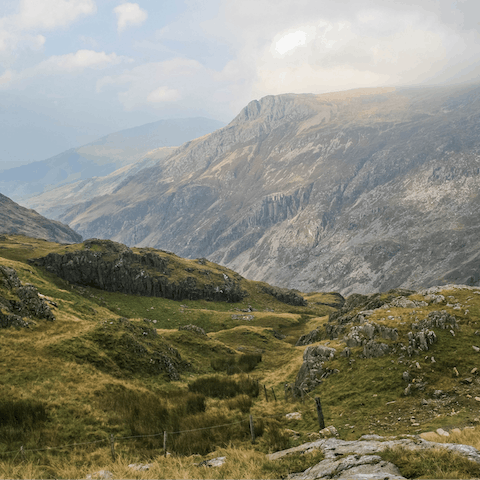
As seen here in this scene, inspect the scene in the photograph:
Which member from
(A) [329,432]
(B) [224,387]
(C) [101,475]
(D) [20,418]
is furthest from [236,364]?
(C) [101,475]

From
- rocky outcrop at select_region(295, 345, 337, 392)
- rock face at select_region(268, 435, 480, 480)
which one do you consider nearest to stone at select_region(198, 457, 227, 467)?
rock face at select_region(268, 435, 480, 480)

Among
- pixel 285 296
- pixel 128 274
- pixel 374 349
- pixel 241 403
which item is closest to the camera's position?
pixel 241 403

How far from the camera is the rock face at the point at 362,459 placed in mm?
12203

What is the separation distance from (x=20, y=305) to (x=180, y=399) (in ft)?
65.9

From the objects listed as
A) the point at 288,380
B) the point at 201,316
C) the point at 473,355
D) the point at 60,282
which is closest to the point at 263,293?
the point at 201,316

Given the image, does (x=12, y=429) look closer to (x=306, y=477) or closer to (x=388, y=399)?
(x=306, y=477)

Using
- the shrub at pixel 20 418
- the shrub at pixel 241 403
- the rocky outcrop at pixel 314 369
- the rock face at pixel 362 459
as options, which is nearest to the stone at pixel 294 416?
the shrub at pixel 241 403

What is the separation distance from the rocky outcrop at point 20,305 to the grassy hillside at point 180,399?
63 cm

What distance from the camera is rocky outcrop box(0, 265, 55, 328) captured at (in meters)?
32.6

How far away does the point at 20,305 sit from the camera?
3484 cm

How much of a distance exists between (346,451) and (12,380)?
2279 centimetres

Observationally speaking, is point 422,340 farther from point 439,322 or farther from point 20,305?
point 20,305

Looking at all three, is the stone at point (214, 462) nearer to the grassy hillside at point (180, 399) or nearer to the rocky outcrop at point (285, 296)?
the grassy hillside at point (180, 399)

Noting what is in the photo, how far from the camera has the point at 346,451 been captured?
15133mm
